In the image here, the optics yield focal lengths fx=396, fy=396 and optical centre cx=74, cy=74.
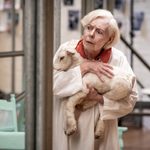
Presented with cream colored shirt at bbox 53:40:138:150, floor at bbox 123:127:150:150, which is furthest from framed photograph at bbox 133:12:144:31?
cream colored shirt at bbox 53:40:138:150

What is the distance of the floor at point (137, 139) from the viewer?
3.54 m

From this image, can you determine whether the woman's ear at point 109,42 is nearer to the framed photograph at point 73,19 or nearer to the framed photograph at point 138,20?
the framed photograph at point 73,19

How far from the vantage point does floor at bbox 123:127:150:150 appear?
11.6ft

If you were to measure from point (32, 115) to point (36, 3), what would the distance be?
0.62ft

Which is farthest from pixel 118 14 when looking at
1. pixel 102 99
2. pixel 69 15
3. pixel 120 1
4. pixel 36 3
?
pixel 36 3

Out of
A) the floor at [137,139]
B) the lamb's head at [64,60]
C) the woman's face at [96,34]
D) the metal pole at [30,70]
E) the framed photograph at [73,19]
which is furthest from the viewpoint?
the framed photograph at [73,19]

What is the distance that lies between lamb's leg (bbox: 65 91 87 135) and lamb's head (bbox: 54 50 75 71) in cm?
11

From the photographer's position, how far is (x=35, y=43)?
2.20 feet

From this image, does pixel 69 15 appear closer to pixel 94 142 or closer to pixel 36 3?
pixel 94 142

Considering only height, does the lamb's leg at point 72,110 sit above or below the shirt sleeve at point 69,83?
below

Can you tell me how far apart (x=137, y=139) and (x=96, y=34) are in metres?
2.75

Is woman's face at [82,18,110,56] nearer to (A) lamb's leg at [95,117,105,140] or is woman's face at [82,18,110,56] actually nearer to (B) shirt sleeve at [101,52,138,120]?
(B) shirt sleeve at [101,52,138,120]

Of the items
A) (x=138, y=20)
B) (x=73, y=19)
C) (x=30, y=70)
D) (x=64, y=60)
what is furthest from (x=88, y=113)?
(x=138, y=20)

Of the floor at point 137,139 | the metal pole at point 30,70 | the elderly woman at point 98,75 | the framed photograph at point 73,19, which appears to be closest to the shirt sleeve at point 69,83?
the elderly woman at point 98,75
